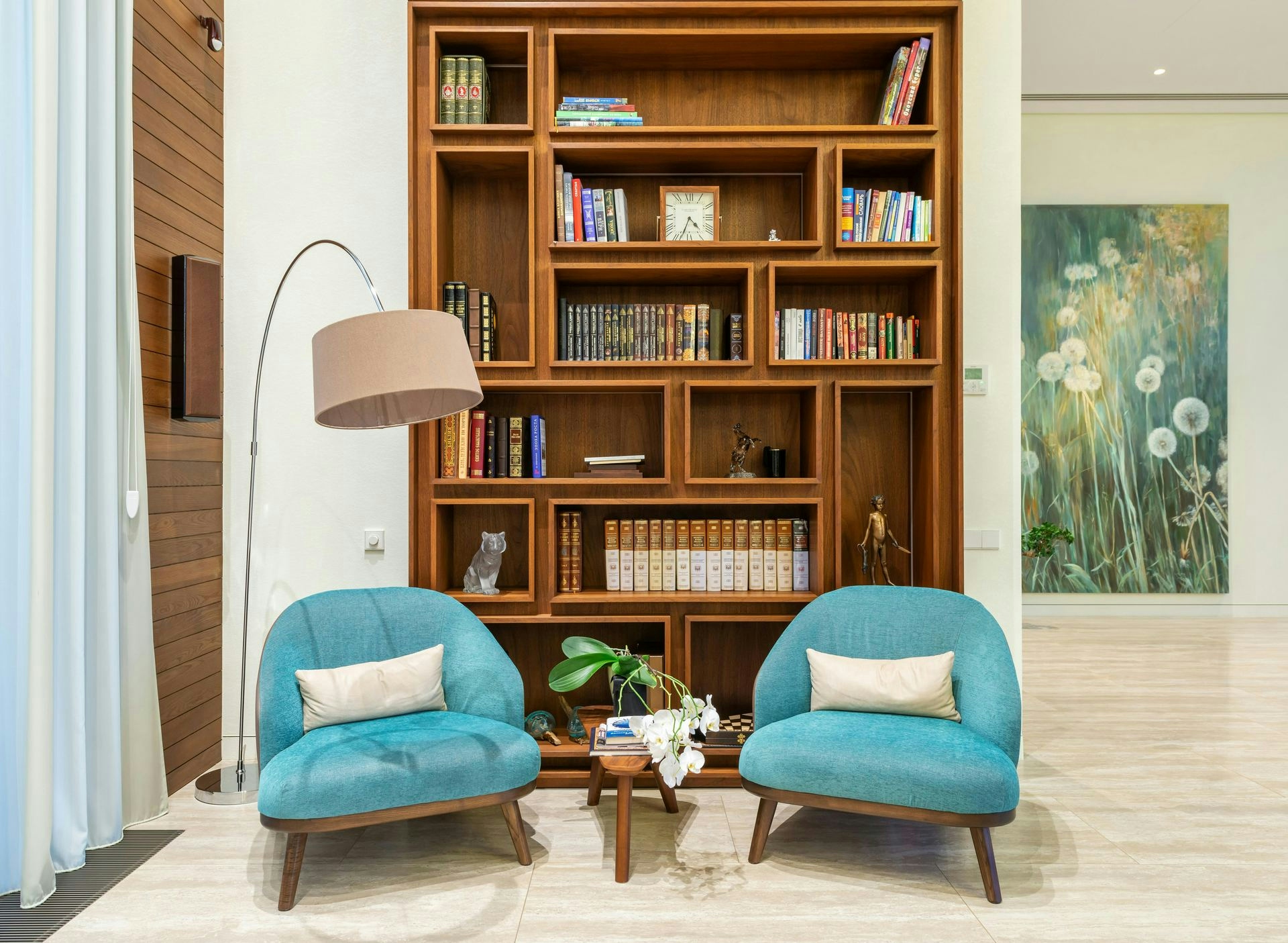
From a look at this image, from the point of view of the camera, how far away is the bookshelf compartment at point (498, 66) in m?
3.15

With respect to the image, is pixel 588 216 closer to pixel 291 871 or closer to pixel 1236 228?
pixel 291 871

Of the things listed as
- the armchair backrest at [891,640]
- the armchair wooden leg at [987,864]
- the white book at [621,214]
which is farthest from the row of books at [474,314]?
the armchair wooden leg at [987,864]

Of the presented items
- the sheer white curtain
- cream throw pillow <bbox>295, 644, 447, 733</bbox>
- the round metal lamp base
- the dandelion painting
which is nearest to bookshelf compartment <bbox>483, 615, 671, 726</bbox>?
cream throw pillow <bbox>295, 644, 447, 733</bbox>

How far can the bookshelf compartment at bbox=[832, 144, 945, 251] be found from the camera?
3.19m

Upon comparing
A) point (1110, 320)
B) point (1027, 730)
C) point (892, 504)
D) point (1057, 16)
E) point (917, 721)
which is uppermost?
point (1057, 16)

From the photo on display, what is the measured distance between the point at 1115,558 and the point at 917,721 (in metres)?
4.98

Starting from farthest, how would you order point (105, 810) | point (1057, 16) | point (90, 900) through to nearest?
point (1057, 16)
point (105, 810)
point (90, 900)

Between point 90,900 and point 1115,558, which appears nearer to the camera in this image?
point 90,900

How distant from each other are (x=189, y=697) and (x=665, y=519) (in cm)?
200

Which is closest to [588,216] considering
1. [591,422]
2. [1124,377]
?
[591,422]

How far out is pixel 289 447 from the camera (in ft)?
11.5

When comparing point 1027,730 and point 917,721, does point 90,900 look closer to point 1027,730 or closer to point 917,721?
point 917,721

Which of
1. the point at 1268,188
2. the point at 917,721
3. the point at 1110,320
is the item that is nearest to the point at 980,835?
the point at 917,721

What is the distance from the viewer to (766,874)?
250 centimetres
